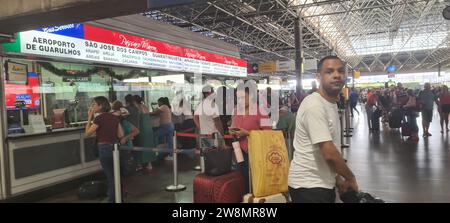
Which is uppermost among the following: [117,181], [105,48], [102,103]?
[105,48]

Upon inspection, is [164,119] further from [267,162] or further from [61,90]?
[267,162]

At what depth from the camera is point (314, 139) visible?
2.27 meters

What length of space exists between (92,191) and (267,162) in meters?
3.61

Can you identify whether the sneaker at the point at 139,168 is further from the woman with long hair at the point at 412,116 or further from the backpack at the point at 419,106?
the backpack at the point at 419,106

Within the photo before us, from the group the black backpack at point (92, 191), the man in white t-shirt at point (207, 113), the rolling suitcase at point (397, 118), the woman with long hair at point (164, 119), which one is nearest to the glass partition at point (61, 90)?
the woman with long hair at point (164, 119)

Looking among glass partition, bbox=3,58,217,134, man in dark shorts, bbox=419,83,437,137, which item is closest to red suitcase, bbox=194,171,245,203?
glass partition, bbox=3,58,217,134

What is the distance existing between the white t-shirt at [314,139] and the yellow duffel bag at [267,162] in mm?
1282

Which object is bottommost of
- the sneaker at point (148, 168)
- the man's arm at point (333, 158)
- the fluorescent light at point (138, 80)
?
the sneaker at point (148, 168)

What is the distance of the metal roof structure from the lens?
17.5 meters

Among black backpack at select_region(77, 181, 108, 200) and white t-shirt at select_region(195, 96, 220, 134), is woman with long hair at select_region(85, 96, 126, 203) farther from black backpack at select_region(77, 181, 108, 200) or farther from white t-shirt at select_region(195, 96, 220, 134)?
white t-shirt at select_region(195, 96, 220, 134)

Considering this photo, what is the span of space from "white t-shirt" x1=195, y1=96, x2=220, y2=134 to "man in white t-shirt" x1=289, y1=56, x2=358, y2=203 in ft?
13.8

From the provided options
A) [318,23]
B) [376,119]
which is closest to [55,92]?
[376,119]

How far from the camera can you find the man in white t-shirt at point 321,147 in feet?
7.41

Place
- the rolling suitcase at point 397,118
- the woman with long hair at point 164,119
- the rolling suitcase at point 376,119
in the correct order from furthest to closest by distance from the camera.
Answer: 1. the rolling suitcase at point 376,119
2. the rolling suitcase at point 397,118
3. the woman with long hair at point 164,119
